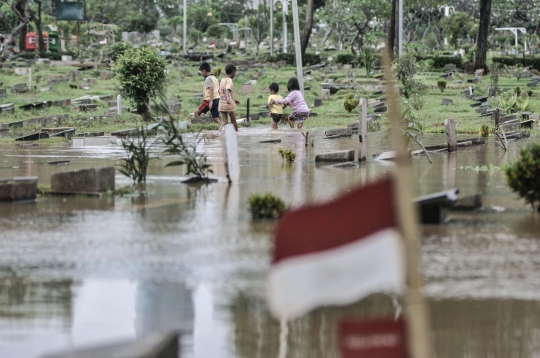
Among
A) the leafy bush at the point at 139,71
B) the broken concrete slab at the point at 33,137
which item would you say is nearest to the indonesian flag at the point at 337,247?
the broken concrete slab at the point at 33,137

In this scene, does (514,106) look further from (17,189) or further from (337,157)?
(17,189)

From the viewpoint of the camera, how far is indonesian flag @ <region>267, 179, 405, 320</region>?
3.54 meters

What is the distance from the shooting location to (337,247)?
3.54 metres

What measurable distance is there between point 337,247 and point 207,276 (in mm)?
4637

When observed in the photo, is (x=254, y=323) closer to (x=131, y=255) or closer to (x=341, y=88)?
(x=131, y=255)

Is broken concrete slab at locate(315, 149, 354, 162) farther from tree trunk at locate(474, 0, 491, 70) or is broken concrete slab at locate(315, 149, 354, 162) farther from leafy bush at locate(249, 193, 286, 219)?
tree trunk at locate(474, 0, 491, 70)

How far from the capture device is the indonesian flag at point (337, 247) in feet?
11.6

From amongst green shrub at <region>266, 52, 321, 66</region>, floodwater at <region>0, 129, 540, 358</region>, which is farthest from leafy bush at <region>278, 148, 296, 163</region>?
green shrub at <region>266, 52, 321, 66</region>

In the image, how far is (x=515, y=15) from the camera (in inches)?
3829

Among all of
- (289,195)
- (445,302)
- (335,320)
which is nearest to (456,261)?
(445,302)

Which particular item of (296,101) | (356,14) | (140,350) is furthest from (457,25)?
(140,350)

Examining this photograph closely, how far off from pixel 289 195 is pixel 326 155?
13.5 ft

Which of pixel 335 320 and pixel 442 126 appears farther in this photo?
pixel 442 126

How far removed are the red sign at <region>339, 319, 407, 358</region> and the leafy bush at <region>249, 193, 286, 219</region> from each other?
273 inches
